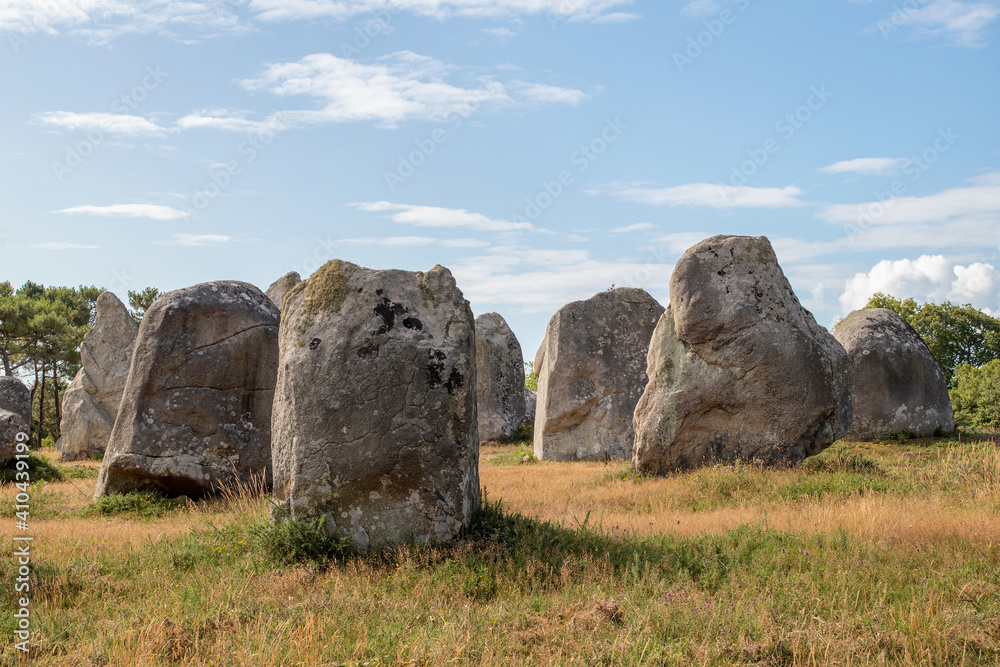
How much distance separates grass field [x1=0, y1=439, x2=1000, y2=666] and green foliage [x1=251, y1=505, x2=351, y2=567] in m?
0.06

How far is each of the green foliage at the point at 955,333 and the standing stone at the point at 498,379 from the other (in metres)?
23.8

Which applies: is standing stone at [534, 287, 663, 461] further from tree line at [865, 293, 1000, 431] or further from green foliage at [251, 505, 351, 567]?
tree line at [865, 293, 1000, 431]

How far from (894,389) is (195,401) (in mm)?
16128

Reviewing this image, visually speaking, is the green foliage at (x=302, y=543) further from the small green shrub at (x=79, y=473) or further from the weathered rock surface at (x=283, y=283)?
the weathered rock surface at (x=283, y=283)

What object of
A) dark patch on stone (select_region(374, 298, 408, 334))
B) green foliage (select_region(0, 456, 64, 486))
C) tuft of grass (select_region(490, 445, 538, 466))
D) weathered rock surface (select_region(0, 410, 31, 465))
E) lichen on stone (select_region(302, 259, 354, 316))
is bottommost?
tuft of grass (select_region(490, 445, 538, 466))

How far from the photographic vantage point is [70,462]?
22.1 metres

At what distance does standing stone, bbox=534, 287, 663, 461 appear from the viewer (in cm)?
1927

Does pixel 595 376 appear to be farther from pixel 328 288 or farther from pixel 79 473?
pixel 328 288

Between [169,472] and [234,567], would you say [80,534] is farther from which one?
[234,567]

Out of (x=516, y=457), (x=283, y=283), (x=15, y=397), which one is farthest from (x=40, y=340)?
(x=516, y=457)

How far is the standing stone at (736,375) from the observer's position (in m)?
12.8

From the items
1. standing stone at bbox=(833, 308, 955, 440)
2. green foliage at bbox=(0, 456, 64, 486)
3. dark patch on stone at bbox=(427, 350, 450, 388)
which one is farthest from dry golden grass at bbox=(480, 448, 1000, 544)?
green foliage at bbox=(0, 456, 64, 486)

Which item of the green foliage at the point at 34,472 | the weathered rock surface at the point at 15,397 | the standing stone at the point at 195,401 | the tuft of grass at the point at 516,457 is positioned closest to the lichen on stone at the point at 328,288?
the standing stone at the point at 195,401

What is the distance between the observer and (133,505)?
1136 cm
